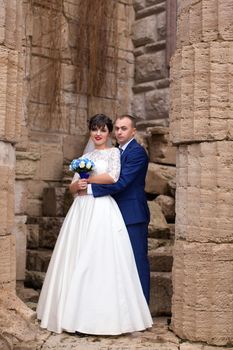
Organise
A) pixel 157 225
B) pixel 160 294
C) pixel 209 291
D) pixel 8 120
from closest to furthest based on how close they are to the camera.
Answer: pixel 8 120 < pixel 209 291 < pixel 160 294 < pixel 157 225

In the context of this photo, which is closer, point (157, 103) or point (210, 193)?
point (210, 193)

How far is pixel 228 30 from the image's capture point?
4.45 meters

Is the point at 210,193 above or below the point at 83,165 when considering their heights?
below

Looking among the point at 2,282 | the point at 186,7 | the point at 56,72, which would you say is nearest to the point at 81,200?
the point at 2,282

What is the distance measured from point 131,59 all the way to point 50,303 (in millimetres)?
5758

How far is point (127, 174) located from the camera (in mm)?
4941

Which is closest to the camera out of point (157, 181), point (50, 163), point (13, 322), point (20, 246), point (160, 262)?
point (13, 322)

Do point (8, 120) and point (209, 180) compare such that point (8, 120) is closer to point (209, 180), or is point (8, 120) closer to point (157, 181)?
point (209, 180)

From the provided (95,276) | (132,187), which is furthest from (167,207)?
(95,276)

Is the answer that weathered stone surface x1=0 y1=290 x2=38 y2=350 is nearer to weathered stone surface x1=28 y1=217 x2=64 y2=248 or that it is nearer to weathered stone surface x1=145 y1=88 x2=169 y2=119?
weathered stone surface x1=28 y1=217 x2=64 y2=248

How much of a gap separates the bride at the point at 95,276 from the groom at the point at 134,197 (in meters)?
0.11

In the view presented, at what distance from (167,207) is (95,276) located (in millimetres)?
2799

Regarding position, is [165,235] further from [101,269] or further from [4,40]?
[4,40]

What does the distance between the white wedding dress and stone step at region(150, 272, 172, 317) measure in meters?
0.79
